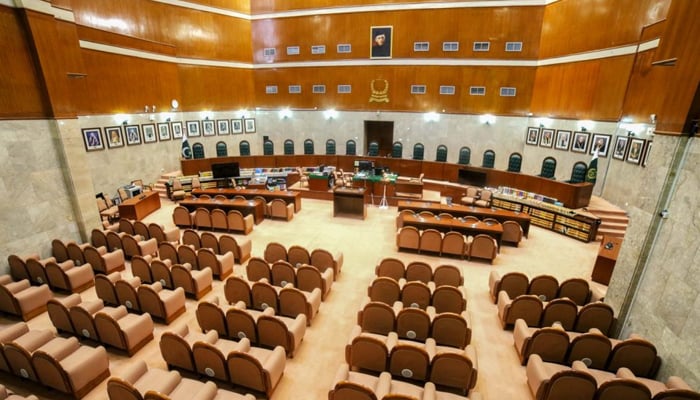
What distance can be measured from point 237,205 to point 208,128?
29.3 ft

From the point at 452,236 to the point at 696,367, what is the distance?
498 centimetres

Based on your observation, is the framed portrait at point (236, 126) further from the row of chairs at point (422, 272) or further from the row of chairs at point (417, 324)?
the row of chairs at point (417, 324)

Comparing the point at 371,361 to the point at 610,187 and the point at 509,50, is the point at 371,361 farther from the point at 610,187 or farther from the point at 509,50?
the point at 509,50

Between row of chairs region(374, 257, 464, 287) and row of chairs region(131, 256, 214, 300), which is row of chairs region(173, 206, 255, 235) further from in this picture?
row of chairs region(374, 257, 464, 287)

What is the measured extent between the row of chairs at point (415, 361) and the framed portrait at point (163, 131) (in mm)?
15227

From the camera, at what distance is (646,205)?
5059mm

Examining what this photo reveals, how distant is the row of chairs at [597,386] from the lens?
359 centimetres

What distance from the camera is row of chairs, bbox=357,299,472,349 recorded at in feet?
16.1

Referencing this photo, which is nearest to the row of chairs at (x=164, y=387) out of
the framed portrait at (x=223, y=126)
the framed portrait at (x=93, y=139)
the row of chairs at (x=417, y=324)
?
the row of chairs at (x=417, y=324)

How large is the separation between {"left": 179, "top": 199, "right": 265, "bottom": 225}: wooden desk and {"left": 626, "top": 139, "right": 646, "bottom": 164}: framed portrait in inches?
514

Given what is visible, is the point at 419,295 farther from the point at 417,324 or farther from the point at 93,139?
the point at 93,139

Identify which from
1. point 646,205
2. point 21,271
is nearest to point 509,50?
point 646,205

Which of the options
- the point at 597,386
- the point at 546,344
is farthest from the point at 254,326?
the point at 597,386

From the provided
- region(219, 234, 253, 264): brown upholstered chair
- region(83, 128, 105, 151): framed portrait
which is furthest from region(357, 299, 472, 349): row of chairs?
region(83, 128, 105, 151): framed portrait
